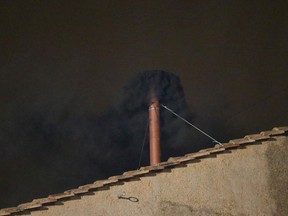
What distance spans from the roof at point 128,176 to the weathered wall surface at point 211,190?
98mm

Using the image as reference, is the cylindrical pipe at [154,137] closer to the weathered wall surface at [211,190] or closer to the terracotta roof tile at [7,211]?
the weathered wall surface at [211,190]

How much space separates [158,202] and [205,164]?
1.20 meters

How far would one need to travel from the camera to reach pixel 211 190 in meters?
7.42

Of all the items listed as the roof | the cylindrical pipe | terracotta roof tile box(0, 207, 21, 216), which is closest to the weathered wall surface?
the roof

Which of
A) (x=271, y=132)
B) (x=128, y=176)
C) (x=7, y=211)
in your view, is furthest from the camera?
(x=271, y=132)

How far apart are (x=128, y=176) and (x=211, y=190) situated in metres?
1.65

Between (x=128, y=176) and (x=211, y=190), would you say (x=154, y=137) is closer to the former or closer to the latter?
(x=211, y=190)

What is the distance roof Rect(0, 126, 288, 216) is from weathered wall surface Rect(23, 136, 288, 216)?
0.32ft

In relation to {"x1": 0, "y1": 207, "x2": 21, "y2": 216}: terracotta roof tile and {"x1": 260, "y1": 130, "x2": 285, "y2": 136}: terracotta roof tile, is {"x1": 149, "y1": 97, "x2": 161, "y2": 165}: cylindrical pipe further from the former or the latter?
{"x1": 0, "y1": 207, "x2": 21, "y2": 216}: terracotta roof tile

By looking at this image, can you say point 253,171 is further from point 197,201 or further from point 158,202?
point 158,202

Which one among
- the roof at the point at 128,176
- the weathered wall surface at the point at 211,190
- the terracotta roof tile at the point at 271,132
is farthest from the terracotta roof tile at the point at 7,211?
the terracotta roof tile at the point at 271,132

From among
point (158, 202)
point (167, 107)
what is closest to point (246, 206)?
point (158, 202)

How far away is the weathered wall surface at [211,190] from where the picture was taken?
7164 mm

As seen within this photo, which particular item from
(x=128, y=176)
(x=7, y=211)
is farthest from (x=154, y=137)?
(x=7, y=211)
